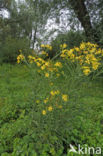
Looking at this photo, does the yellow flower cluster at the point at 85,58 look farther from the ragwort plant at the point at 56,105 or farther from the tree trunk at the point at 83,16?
the tree trunk at the point at 83,16

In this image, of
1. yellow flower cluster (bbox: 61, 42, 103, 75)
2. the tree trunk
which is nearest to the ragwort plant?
yellow flower cluster (bbox: 61, 42, 103, 75)

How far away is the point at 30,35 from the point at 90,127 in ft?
61.8

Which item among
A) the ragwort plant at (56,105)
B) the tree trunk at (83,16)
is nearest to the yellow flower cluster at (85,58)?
the ragwort plant at (56,105)

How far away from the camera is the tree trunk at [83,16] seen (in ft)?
20.9

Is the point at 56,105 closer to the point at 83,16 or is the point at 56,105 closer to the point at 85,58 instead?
the point at 85,58

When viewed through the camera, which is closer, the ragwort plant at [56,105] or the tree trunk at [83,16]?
the ragwort plant at [56,105]

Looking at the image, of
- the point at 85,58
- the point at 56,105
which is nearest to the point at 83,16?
the point at 85,58

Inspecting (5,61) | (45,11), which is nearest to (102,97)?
(45,11)

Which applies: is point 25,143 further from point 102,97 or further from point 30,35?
point 30,35

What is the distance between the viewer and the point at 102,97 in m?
4.88

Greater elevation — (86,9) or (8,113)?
(86,9)

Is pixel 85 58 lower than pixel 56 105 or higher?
higher

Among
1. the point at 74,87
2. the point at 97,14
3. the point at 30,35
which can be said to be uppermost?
the point at 30,35

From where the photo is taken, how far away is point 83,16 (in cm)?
645
